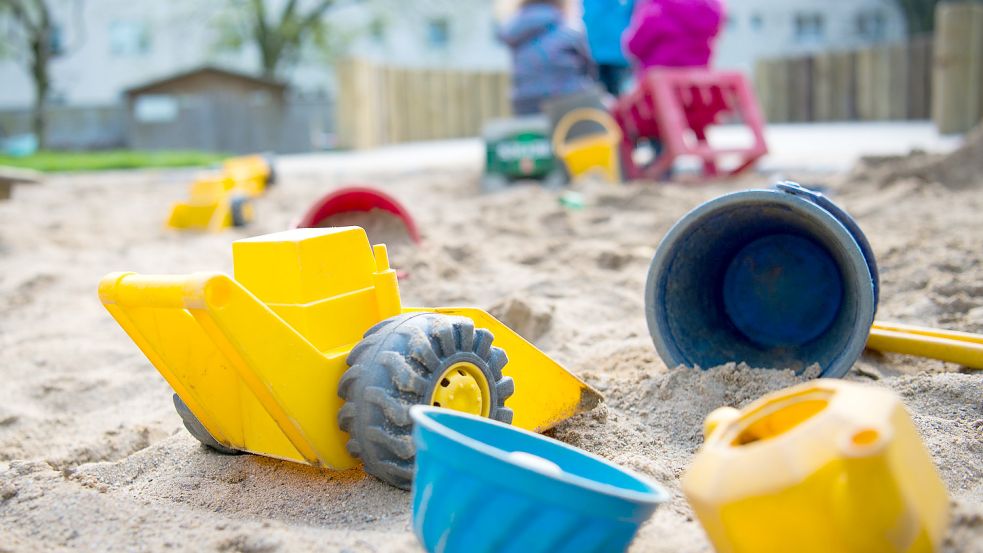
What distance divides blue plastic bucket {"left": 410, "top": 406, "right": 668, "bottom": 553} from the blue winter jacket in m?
6.92

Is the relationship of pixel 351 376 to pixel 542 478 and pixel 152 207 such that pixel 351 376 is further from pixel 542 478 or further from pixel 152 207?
pixel 152 207

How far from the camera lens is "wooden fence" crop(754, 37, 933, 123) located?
13.7m

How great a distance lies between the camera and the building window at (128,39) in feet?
82.2

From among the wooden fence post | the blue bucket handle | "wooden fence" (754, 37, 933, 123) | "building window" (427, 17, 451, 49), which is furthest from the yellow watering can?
"building window" (427, 17, 451, 49)

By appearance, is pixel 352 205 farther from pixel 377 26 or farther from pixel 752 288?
pixel 377 26

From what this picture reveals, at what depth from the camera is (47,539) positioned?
1526 mm

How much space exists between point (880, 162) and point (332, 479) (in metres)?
4.86

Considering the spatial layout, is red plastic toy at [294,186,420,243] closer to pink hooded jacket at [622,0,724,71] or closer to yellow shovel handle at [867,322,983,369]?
yellow shovel handle at [867,322,983,369]

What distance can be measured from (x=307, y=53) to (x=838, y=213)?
2361 centimetres

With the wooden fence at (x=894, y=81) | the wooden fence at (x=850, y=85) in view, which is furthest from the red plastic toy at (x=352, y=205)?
the wooden fence at (x=850, y=85)

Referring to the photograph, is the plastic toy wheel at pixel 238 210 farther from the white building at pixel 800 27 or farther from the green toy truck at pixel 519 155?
the white building at pixel 800 27

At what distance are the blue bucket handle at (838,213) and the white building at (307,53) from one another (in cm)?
2205

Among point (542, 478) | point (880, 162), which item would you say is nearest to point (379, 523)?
point (542, 478)

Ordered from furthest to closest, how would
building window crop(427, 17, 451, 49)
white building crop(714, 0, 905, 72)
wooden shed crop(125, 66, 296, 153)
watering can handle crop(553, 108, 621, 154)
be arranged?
white building crop(714, 0, 905, 72)
building window crop(427, 17, 451, 49)
wooden shed crop(125, 66, 296, 153)
watering can handle crop(553, 108, 621, 154)
